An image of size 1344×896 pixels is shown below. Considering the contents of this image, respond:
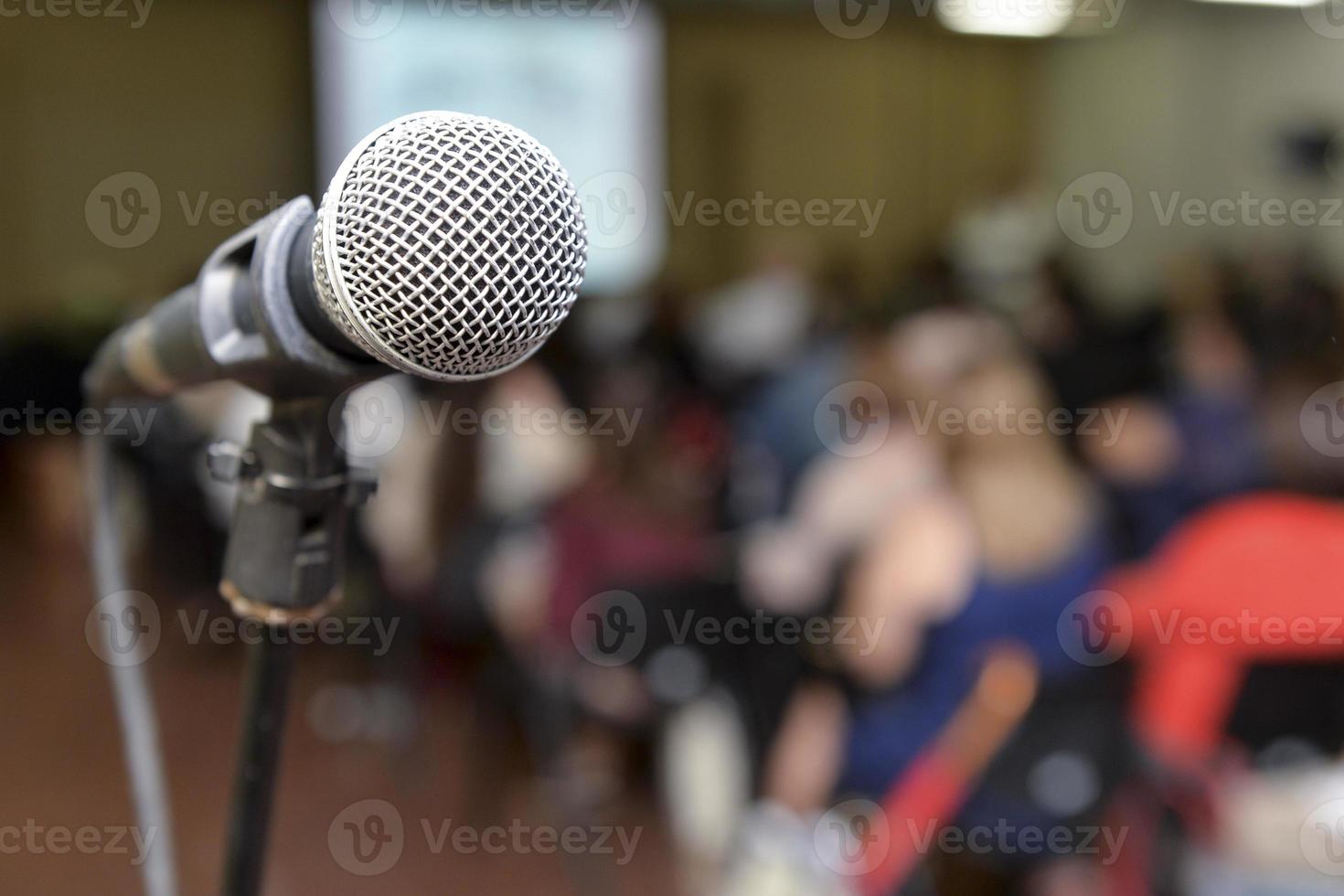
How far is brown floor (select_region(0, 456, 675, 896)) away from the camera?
7.20ft

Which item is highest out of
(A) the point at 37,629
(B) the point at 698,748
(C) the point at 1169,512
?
(C) the point at 1169,512

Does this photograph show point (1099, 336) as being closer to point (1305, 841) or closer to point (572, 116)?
point (1305, 841)

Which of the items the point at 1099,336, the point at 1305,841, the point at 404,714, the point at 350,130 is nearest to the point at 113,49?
the point at 350,130

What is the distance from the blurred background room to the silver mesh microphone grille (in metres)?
0.10

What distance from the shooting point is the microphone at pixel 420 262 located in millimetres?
416

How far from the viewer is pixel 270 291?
470 millimetres

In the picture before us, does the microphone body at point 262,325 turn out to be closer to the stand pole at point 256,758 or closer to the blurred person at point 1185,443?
the stand pole at point 256,758

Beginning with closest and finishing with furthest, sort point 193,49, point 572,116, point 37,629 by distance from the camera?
1. point 37,629
2. point 572,116
3. point 193,49

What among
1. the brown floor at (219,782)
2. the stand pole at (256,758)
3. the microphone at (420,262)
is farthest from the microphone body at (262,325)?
the brown floor at (219,782)

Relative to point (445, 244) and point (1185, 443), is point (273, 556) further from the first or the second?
point (1185, 443)

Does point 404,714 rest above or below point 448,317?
below

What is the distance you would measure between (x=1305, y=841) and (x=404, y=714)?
6.41 feet

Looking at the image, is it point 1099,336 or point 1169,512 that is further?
point 1099,336

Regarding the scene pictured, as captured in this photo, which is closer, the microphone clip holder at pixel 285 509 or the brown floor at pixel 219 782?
the microphone clip holder at pixel 285 509
